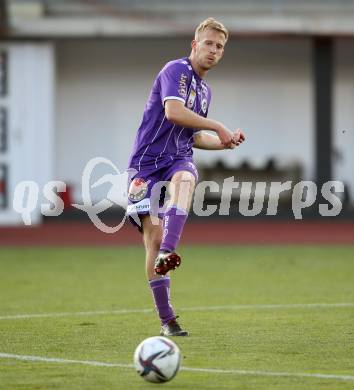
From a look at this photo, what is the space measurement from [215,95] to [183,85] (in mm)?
19360

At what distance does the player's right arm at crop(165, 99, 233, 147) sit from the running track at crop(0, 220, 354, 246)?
12.2 meters

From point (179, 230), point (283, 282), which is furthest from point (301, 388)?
point (283, 282)

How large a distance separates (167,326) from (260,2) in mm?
17939

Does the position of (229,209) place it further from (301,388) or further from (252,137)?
(301,388)

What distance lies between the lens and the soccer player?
27.9 feet

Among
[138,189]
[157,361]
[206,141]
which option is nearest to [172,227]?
[138,189]

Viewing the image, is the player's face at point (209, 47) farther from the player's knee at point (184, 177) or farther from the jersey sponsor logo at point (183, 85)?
the player's knee at point (184, 177)

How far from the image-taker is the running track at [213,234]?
21094 mm

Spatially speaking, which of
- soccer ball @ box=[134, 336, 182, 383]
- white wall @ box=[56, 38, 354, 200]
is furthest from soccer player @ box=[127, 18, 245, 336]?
white wall @ box=[56, 38, 354, 200]

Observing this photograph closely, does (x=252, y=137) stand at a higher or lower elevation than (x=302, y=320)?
lower

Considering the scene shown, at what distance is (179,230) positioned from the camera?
8.35 meters

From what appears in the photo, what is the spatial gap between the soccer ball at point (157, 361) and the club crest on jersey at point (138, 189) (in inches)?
84.4

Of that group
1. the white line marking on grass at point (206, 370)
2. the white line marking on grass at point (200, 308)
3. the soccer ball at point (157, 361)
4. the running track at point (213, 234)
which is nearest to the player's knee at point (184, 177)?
the white line marking on grass at point (206, 370)

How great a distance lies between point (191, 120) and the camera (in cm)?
833
